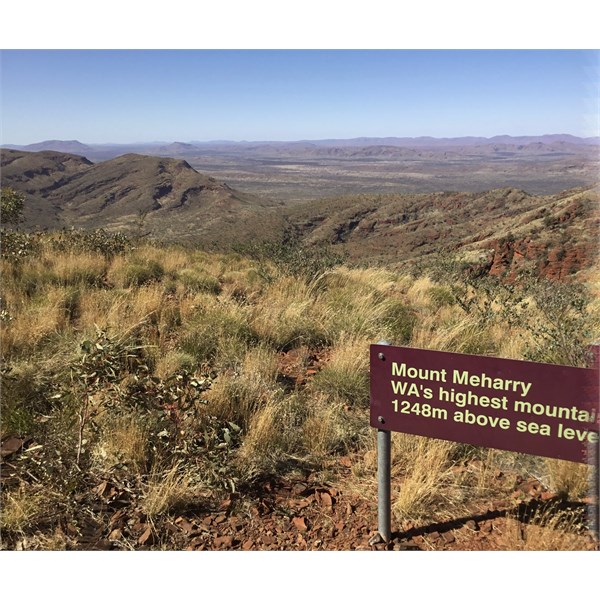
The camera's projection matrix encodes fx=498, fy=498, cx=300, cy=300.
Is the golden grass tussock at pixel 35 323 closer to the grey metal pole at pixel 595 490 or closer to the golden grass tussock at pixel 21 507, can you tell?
the golden grass tussock at pixel 21 507

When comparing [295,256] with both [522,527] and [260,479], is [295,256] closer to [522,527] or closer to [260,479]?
[260,479]

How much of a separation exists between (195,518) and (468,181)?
520ft

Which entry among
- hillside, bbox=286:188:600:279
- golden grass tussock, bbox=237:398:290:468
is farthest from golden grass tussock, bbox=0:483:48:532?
hillside, bbox=286:188:600:279

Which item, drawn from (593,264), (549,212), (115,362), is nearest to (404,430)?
(115,362)

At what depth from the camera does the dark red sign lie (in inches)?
76.4

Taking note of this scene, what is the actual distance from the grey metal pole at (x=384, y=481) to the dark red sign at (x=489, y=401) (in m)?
0.10

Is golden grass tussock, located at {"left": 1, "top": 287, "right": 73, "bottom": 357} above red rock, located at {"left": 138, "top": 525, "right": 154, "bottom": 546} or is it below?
above

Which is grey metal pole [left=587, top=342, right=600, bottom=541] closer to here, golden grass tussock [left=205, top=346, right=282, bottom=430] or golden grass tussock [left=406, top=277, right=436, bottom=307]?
golden grass tussock [left=205, top=346, right=282, bottom=430]

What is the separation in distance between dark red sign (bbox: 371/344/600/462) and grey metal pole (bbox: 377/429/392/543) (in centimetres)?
10

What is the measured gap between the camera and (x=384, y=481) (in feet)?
7.64

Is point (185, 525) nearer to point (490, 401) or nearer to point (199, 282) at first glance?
point (490, 401)

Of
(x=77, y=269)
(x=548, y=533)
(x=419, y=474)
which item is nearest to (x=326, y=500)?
(x=419, y=474)

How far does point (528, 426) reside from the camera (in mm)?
2014

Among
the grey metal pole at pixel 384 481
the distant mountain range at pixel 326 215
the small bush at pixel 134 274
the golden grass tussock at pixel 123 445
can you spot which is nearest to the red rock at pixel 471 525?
the grey metal pole at pixel 384 481
